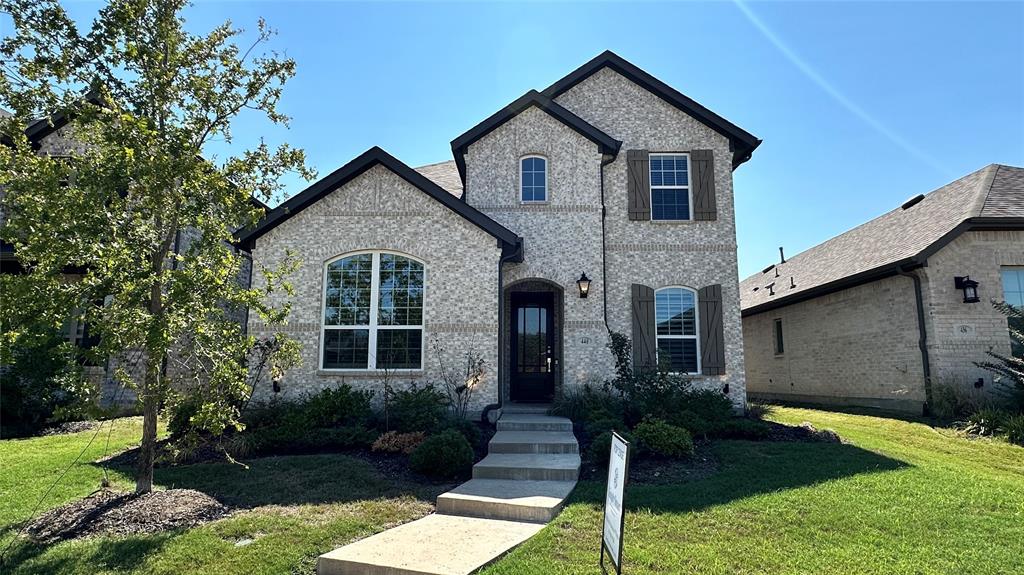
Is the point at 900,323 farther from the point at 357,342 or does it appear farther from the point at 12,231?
the point at 12,231

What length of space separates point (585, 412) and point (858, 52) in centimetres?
821

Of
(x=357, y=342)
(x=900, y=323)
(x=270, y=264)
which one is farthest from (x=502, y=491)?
(x=900, y=323)

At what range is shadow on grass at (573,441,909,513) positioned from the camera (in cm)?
593

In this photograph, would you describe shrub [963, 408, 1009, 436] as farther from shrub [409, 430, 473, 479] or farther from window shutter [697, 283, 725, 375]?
shrub [409, 430, 473, 479]

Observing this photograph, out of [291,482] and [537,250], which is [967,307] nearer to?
[537,250]

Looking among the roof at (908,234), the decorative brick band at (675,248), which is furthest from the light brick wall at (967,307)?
the decorative brick band at (675,248)

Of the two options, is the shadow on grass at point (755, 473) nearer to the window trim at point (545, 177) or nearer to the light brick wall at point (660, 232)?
the light brick wall at point (660, 232)

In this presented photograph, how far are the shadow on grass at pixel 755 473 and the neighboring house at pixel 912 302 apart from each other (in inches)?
218

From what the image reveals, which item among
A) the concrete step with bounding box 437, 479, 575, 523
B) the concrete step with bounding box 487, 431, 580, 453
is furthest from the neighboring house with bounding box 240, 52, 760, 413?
the concrete step with bounding box 437, 479, 575, 523

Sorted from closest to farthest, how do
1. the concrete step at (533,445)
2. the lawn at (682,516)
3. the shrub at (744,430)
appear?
the lawn at (682,516) < the concrete step at (533,445) < the shrub at (744,430)

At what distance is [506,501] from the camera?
19.0 ft

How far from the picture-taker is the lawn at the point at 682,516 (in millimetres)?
4383

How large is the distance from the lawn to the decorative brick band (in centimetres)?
491

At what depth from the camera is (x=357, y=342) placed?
10258 millimetres
